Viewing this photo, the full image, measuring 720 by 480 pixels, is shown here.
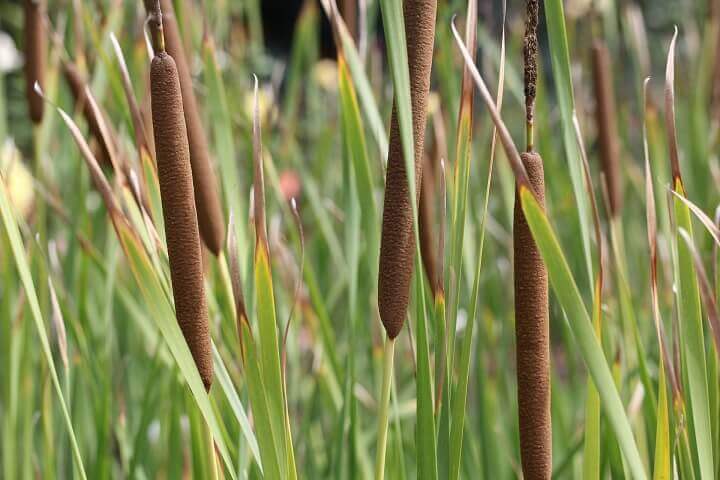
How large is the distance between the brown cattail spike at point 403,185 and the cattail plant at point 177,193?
9 cm

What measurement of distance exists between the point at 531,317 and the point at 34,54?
2.03 feet

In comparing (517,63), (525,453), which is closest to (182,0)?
(525,453)

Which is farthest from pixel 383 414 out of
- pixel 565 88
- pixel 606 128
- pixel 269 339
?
pixel 606 128

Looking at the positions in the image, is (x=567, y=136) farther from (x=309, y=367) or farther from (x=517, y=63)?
(x=517, y=63)

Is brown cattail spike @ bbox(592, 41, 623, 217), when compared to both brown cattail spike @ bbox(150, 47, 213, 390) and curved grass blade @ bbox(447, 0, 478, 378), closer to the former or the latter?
curved grass blade @ bbox(447, 0, 478, 378)

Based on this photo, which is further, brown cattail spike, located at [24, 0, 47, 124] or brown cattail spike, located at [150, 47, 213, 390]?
brown cattail spike, located at [24, 0, 47, 124]

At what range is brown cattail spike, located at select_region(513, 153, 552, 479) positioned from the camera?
42 cm

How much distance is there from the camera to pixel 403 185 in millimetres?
416

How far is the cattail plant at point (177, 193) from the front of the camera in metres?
0.40

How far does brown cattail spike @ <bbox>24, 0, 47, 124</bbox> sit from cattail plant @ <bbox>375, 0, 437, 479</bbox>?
0.53 meters

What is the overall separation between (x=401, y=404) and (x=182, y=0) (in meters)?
0.55

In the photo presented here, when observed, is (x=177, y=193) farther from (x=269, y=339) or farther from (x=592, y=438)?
(x=592, y=438)

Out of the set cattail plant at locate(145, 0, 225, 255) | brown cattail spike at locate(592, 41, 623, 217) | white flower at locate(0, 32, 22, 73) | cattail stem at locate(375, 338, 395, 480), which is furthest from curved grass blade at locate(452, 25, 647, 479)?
white flower at locate(0, 32, 22, 73)

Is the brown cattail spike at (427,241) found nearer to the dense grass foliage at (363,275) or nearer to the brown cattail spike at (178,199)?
the dense grass foliage at (363,275)
